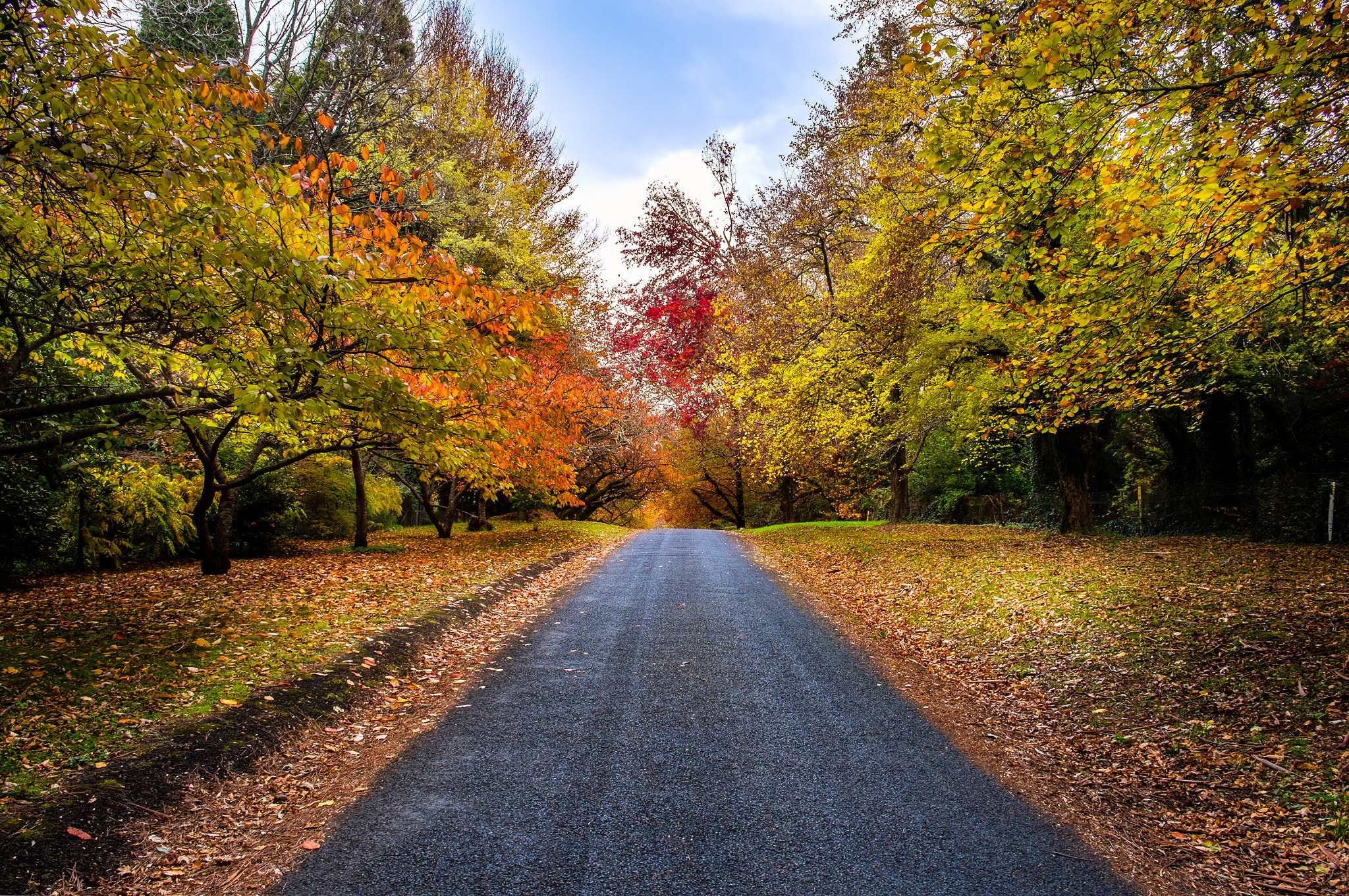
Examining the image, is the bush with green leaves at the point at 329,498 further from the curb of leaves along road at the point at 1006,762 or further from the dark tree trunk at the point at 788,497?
the dark tree trunk at the point at 788,497

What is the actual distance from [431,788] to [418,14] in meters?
13.3

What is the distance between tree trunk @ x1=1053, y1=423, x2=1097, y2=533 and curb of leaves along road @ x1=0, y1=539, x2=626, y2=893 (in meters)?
13.9

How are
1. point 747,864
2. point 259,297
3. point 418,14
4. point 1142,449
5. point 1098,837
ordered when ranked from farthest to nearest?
point 1142,449 → point 418,14 → point 259,297 → point 1098,837 → point 747,864

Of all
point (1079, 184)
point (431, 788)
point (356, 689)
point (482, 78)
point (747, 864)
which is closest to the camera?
point (747, 864)

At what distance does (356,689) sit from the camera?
17.7 ft

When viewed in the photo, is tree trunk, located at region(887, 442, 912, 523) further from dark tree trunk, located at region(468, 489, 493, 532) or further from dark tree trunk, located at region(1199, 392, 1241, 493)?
dark tree trunk, located at region(468, 489, 493, 532)

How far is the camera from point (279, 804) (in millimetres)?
3748

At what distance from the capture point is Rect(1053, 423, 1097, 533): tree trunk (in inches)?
547

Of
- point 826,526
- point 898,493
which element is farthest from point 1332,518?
point 826,526

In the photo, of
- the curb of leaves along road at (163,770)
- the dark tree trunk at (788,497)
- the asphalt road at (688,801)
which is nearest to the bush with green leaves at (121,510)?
the curb of leaves along road at (163,770)

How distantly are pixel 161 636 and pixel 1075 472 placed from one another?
53.4ft

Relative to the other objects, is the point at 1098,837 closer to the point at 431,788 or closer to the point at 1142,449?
the point at 431,788

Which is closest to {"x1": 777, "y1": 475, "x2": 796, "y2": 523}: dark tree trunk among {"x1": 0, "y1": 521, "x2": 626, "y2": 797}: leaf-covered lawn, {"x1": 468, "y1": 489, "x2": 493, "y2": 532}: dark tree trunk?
{"x1": 468, "y1": 489, "x2": 493, "y2": 532}: dark tree trunk

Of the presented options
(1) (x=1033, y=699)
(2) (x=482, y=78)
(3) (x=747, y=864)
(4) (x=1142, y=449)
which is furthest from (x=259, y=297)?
(4) (x=1142, y=449)
